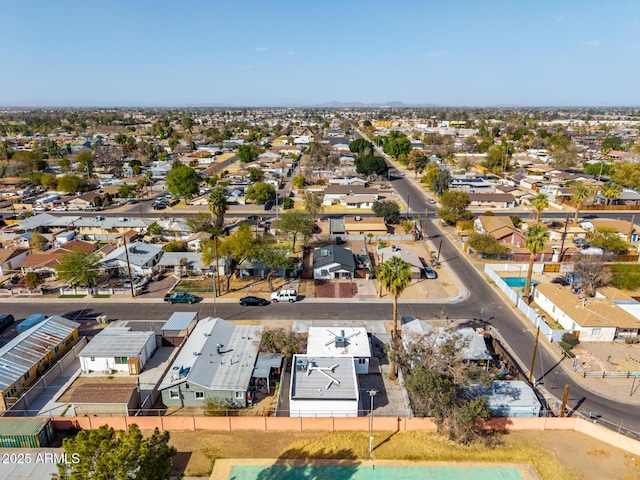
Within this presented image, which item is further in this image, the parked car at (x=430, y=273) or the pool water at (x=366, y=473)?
the parked car at (x=430, y=273)

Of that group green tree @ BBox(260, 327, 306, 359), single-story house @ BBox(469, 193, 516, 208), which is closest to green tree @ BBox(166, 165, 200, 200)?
single-story house @ BBox(469, 193, 516, 208)

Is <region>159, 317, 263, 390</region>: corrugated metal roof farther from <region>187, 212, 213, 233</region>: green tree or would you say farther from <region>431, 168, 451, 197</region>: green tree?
<region>431, 168, 451, 197</region>: green tree

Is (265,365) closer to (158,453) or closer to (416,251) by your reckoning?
(158,453)

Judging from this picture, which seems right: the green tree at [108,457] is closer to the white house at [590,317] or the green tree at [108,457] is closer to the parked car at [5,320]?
the parked car at [5,320]

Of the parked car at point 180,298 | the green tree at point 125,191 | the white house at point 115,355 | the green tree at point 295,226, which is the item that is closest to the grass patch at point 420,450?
the white house at point 115,355

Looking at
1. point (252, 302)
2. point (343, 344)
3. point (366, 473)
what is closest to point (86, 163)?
point (252, 302)

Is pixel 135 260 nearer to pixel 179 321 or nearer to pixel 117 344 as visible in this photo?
pixel 179 321
